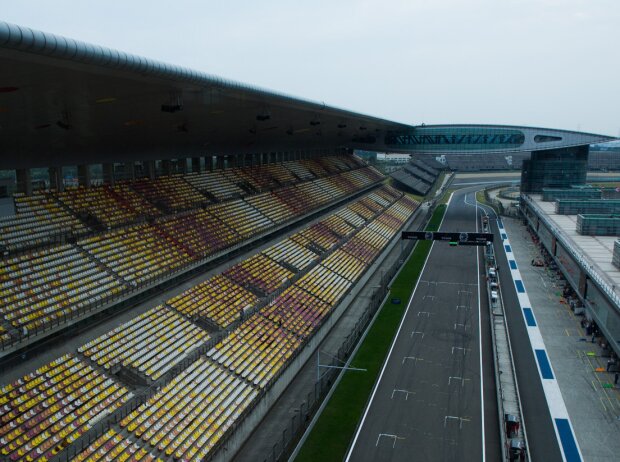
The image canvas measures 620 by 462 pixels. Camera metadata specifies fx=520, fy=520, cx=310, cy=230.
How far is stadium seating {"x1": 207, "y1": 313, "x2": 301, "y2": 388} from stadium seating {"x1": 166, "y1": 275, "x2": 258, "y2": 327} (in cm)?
100

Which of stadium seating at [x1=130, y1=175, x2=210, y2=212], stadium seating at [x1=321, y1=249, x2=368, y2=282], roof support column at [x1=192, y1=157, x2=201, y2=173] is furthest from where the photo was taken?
roof support column at [x1=192, y1=157, x2=201, y2=173]

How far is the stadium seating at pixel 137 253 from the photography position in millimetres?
26375

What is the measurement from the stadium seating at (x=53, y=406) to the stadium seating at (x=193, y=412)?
4.41ft

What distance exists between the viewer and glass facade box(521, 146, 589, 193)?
74625 mm

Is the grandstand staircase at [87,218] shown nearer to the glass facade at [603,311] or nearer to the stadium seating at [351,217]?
the glass facade at [603,311]

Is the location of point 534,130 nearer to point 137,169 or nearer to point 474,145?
point 474,145

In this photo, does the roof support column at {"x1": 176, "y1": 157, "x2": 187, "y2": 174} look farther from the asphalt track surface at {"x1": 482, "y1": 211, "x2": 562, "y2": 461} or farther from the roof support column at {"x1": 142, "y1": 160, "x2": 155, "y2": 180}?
the asphalt track surface at {"x1": 482, "y1": 211, "x2": 562, "y2": 461}

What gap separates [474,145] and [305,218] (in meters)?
37.4

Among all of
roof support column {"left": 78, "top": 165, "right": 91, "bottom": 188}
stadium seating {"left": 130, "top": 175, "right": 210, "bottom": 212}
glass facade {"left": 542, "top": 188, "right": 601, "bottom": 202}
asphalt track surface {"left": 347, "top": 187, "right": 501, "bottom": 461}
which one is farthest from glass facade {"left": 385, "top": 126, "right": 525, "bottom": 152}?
roof support column {"left": 78, "top": 165, "right": 91, "bottom": 188}

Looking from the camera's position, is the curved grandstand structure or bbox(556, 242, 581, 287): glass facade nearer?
the curved grandstand structure

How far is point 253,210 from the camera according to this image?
140ft

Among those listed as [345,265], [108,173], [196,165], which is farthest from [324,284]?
[108,173]

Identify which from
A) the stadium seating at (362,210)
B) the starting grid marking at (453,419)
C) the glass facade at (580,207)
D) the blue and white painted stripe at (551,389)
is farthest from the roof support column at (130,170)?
the glass facade at (580,207)

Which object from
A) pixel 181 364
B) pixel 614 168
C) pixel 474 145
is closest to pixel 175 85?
pixel 181 364
